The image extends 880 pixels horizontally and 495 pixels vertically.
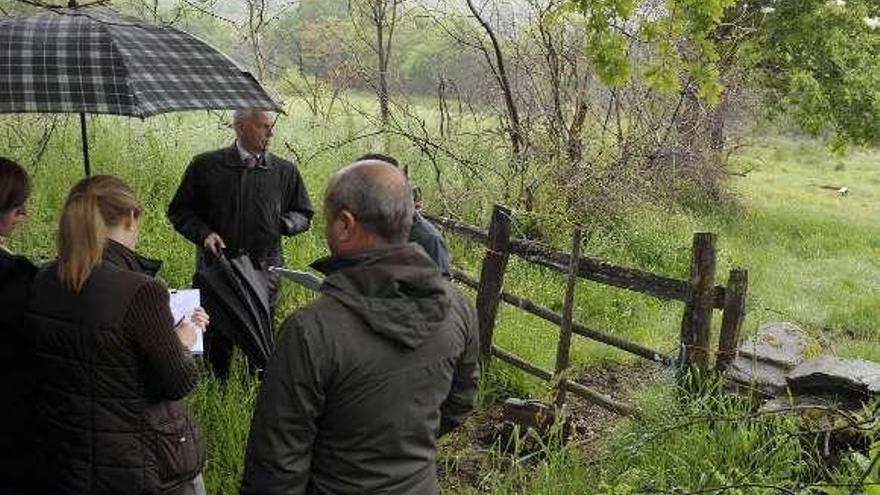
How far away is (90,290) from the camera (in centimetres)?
229

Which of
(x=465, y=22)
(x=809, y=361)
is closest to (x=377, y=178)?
(x=809, y=361)

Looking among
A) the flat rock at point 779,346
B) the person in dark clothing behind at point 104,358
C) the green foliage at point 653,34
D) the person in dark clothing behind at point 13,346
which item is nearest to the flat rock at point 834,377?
the flat rock at point 779,346

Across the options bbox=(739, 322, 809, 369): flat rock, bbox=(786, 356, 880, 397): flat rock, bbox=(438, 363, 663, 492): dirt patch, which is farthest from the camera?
bbox=(739, 322, 809, 369): flat rock

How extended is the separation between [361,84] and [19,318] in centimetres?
1095

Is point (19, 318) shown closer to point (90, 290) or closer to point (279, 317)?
point (90, 290)

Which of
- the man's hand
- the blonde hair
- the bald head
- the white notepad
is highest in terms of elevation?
the bald head

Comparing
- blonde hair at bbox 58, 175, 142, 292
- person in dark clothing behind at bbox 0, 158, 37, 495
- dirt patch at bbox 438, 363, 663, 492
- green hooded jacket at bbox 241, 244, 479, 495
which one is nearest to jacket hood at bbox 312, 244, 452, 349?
green hooded jacket at bbox 241, 244, 479, 495

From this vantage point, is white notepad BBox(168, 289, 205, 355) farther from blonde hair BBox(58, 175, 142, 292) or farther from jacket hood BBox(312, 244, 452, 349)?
jacket hood BBox(312, 244, 452, 349)

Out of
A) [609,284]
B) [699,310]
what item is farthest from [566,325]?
[699,310]

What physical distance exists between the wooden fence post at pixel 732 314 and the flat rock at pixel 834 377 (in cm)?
36

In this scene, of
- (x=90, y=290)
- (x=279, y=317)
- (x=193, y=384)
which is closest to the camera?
(x=90, y=290)

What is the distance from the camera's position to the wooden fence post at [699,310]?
4566 mm

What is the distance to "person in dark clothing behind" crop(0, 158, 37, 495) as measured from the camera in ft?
7.98

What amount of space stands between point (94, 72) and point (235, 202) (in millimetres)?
1371
